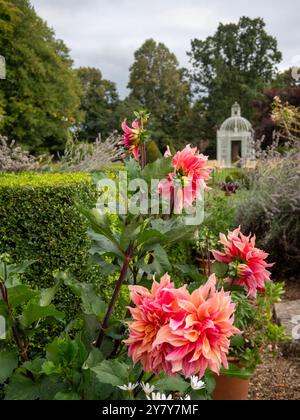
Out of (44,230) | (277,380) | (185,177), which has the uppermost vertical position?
(185,177)

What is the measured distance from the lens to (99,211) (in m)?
1.59

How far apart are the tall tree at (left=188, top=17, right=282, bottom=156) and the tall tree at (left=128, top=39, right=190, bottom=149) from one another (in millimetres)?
1310

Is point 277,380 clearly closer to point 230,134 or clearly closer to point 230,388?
point 230,388

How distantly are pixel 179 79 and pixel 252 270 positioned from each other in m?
31.5

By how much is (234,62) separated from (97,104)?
29.0 feet

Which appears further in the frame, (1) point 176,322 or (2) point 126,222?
(2) point 126,222

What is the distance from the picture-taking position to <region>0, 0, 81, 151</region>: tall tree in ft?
59.9

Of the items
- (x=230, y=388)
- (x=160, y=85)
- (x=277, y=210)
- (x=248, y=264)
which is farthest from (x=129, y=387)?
(x=160, y=85)

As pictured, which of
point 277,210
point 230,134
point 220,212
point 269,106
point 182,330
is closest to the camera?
point 182,330

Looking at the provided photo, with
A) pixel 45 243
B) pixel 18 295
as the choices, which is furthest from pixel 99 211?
pixel 45 243

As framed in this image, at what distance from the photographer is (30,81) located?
1867 centimetres

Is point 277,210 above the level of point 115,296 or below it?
above

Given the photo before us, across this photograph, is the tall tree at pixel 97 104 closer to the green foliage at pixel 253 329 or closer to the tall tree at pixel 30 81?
the tall tree at pixel 30 81

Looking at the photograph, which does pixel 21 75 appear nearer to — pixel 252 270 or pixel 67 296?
pixel 67 296
